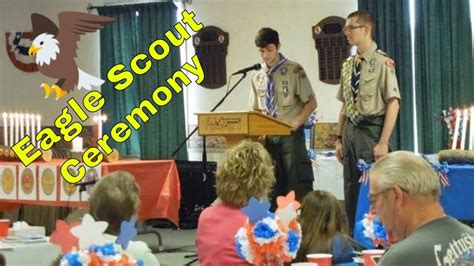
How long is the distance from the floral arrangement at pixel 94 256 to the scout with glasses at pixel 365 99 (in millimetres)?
2586

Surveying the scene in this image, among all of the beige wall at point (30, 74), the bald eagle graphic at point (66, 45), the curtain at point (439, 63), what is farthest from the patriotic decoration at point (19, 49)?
the curtain at point (439, 63)

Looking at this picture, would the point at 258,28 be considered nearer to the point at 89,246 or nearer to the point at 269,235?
the point at 269,235

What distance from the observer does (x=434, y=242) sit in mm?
1726

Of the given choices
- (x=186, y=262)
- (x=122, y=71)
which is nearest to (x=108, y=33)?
(x=122, y=71)

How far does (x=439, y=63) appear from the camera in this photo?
7.36 metres

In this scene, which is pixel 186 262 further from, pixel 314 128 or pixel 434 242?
pixel 434 242

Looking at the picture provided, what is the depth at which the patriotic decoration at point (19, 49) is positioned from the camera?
909 cm

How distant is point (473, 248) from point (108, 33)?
7.67 m

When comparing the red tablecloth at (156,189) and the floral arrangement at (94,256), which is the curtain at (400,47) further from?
the floral arrangement at (94,256)

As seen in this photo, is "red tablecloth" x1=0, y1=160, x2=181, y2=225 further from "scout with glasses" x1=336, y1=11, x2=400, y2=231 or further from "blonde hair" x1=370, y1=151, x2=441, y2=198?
"blonde hair" x1=370, y1=151, x2=441, y2=198

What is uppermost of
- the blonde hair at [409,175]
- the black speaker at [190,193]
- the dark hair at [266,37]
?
the dark hair at [266,37]

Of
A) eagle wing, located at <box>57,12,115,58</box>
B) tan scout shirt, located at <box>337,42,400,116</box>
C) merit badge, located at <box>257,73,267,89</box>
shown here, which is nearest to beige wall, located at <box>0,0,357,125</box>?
eagle wing, located at <box>57,12,115,58</box>

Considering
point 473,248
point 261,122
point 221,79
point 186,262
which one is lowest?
point 186,262

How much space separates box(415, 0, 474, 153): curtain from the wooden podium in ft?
11.7
